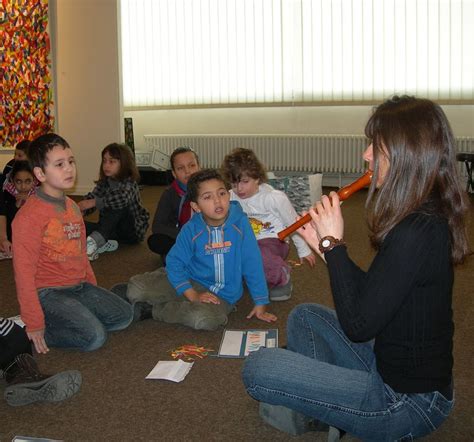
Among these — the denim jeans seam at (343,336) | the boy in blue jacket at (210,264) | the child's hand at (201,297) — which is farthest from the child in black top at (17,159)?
the denim jeans seam at (343,336)

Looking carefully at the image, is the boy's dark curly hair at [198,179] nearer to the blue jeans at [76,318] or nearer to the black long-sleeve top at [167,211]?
the blue jeans at [76,318]

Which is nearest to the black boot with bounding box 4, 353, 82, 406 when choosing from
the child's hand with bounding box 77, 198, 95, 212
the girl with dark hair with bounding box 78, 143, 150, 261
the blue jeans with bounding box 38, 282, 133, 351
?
the blue jeans with bounding box 38, 282, 133, 351

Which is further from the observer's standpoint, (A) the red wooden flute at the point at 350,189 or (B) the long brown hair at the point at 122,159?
(B) the long brown hair at the point at 122,159

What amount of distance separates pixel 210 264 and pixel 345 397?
4.19ft

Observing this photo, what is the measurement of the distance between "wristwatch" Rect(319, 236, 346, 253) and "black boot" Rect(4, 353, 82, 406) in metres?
0.99

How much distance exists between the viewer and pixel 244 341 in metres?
2.30

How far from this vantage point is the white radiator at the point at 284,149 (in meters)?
6.54

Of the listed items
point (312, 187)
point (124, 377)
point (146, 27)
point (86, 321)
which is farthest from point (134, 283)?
point (146, 27)

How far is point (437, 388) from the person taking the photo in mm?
1385

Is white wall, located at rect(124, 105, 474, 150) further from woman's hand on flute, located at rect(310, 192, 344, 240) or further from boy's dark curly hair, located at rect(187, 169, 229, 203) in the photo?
woman's hand on flute, located at rect(310, 192, 344, 240)

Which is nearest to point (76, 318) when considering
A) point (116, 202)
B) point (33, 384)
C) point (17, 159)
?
point (33, 384)

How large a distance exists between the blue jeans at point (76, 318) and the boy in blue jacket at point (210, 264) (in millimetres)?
219

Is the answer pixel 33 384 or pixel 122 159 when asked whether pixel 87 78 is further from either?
pixel 33 384

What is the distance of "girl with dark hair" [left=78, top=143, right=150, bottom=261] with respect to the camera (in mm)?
4062
